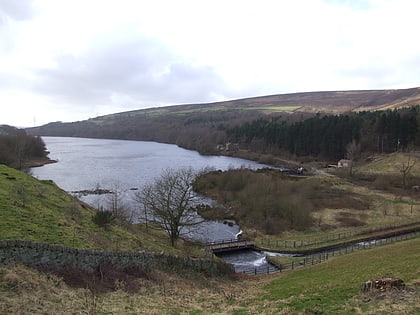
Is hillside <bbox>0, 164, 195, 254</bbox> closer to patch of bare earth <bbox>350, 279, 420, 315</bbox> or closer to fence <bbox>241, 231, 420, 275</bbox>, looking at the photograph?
fence <bbox>241, 231, 420, 275</bbox>

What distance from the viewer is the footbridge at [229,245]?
131 ft

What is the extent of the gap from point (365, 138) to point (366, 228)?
65.2m

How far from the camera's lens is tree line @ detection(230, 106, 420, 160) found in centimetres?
9875

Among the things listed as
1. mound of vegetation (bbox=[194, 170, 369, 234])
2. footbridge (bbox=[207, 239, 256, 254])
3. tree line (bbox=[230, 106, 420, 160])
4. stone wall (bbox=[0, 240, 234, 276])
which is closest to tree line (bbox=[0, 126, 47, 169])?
mound of vegetation (bbox=[194, 170, 369, 234])

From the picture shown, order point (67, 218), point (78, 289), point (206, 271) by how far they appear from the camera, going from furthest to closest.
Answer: point (67, 218), point (206, 271), point (78, 289)

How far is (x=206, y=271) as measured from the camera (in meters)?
25.3

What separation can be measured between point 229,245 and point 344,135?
259ft

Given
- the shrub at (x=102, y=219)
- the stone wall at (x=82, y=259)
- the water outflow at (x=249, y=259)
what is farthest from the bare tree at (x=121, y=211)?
the stone wall at (x=82, y=259)

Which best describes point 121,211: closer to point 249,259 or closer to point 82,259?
point 249,259

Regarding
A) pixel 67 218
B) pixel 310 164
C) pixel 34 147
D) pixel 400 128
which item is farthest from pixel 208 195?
pixel 34 147

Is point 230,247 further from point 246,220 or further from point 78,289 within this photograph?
point 78,289

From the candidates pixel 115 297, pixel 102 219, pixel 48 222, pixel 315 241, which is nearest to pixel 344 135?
pixel 315 241

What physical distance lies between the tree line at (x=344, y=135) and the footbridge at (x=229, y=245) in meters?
67.1

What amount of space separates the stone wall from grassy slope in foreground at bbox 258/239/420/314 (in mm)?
5579
